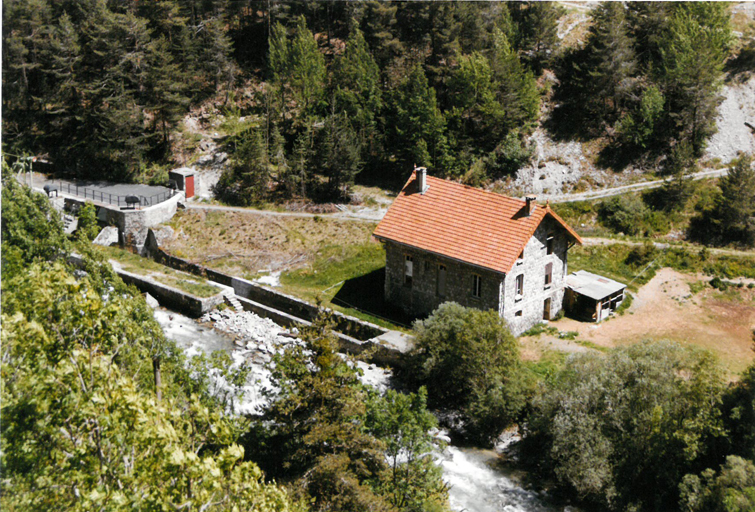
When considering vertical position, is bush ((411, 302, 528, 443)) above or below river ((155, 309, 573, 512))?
above

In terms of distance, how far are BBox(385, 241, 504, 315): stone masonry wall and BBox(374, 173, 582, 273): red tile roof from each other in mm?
601

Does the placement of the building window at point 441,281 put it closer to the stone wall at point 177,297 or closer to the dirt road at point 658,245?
the stone wall at point 177,297

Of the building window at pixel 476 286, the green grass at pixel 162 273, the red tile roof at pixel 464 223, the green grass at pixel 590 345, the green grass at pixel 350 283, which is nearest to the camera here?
the green grass at pixel 590 345

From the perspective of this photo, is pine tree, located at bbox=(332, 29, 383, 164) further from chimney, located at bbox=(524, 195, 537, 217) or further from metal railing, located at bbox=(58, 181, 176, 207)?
chimney, located at bbox=(524, 195, 537, 217)

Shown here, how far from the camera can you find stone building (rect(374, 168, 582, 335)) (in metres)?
37.3

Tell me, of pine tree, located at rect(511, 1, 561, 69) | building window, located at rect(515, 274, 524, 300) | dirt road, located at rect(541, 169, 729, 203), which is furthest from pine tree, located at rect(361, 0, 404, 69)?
building window, located at rect(515, 274, 524, 300)

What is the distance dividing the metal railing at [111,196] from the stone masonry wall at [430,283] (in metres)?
20.1

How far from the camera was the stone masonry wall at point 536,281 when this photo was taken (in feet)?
123

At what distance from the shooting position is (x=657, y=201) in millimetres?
55188

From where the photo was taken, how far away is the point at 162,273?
→ 1794 inches

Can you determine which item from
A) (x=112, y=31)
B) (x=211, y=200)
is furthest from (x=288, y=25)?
(x=211, y=200)

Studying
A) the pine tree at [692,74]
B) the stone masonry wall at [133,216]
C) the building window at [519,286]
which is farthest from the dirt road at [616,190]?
the stone masonry wall at [133,216]

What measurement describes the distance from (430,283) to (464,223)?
352 centimetres

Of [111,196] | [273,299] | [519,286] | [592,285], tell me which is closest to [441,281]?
[519,286]
